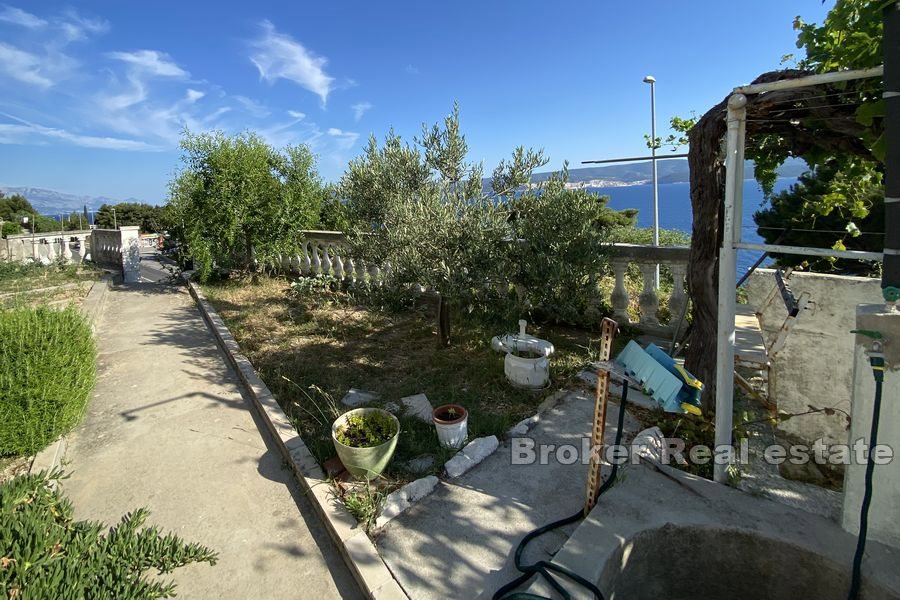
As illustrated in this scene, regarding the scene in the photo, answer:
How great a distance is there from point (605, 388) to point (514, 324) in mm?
2358

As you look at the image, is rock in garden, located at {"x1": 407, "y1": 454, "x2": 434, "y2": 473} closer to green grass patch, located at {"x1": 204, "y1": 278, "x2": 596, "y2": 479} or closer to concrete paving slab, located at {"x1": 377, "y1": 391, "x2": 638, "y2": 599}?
green grass patch, located at {"x1": 204, "y1": 278, "x2": 596, "y2": 479}

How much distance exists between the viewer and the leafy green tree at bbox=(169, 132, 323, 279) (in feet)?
28.8

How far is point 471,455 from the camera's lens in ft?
10.3

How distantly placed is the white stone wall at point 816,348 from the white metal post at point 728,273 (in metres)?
0.73

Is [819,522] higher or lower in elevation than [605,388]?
lower

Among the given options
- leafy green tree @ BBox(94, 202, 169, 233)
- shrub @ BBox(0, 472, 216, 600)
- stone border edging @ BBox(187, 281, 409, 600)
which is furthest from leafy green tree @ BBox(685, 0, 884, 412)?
leafy green tree @ BBox(94, 202, 169, 233)

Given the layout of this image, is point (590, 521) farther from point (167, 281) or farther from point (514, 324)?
point (167, 281)

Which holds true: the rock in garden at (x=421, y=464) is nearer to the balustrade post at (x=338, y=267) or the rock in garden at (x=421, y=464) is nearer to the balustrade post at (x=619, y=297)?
the balustrade post at (x=619, y=297)

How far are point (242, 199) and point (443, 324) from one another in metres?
5.74

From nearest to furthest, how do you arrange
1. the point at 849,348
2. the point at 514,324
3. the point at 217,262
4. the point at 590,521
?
1. the point at 590,521
2. the point at 849,348
3. the point at 514,324
4. the point at 217,262

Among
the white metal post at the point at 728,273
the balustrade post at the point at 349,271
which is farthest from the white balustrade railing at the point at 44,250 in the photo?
the white metal post at the point at 728,273

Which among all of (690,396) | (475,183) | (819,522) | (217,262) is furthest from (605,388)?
(217,262)

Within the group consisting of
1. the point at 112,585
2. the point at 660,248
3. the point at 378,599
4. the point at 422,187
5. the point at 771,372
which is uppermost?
the point at 422,187

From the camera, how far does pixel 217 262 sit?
10.2 m
